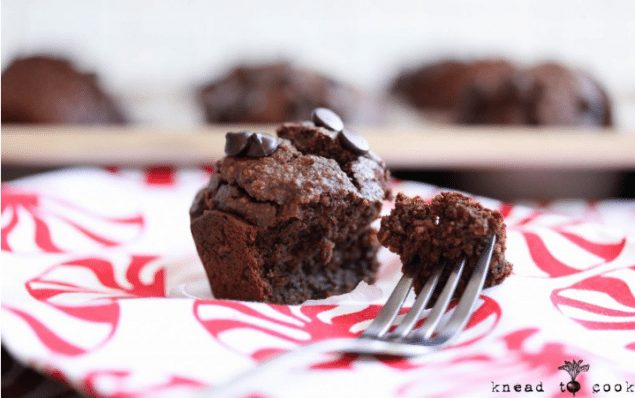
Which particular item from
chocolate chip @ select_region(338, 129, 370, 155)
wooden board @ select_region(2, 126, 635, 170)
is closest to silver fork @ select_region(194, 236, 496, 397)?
chocolate chip @ select_region(338, 129, 370, 155)

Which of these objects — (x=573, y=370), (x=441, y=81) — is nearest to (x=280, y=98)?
(x=441, y=81)

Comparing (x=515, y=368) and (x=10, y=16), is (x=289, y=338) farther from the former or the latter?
(x=10, y=16)

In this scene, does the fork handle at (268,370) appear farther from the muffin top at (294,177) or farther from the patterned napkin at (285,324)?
the muffin top at (294,177)

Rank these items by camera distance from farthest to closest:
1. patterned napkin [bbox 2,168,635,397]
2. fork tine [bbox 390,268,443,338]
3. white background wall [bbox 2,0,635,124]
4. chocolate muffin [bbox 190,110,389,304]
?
white background wall [bbox 2,0,635,124] → chocolate muffin [bbox 190,110,389,304] → fork tine [bbox 390,268,443,338] → patterned napkin [bbox 2,168,635,397]

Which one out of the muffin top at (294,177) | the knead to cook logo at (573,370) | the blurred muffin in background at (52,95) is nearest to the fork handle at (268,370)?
the knead to cook logo at (573,370)

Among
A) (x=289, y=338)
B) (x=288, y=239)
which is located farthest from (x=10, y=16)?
(x=289, y=338)

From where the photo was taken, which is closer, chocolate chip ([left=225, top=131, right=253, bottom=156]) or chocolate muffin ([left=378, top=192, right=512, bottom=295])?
chocolate muffin ([left=378, top=192, right=512, bottom=295])

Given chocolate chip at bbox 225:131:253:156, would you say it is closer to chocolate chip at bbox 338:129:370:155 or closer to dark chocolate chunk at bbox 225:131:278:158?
dark chocolate chunk at bbox 225:131:278:158

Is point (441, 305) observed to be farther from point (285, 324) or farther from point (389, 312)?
point (285, 324)
